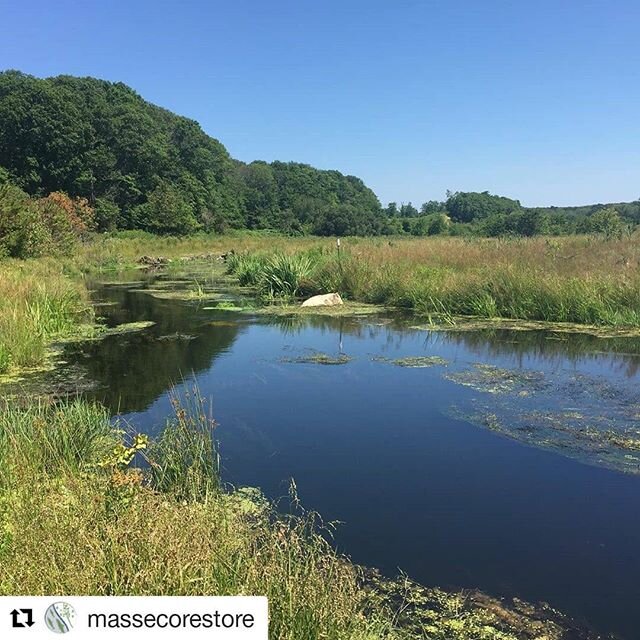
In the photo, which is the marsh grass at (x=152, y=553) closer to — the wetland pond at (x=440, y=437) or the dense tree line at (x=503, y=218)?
the wetland pond at (x=440, y=437)

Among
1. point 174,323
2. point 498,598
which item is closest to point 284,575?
point 498,598

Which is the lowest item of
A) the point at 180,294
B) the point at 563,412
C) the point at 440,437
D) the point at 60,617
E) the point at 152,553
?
the point at 440,437

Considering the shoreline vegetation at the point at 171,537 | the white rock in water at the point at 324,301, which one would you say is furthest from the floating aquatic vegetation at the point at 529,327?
the shoreline vegetation at the point at 171,537

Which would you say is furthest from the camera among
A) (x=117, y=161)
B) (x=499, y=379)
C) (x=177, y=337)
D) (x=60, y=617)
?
(x=117, y=161)

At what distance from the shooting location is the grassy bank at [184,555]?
252 cm

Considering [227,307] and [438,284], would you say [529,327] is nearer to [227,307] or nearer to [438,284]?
[438,284]

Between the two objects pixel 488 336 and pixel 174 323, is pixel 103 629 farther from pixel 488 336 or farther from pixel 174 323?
pixel 174 323

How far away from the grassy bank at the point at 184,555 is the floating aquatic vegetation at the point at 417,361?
16.1 feet

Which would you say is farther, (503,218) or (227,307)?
(503,218)

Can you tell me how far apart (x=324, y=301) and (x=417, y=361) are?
6.30 m

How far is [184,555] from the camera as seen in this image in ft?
8.58

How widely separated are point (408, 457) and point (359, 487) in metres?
0.82

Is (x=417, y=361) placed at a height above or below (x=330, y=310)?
below

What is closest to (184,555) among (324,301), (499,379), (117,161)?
(499,379)
